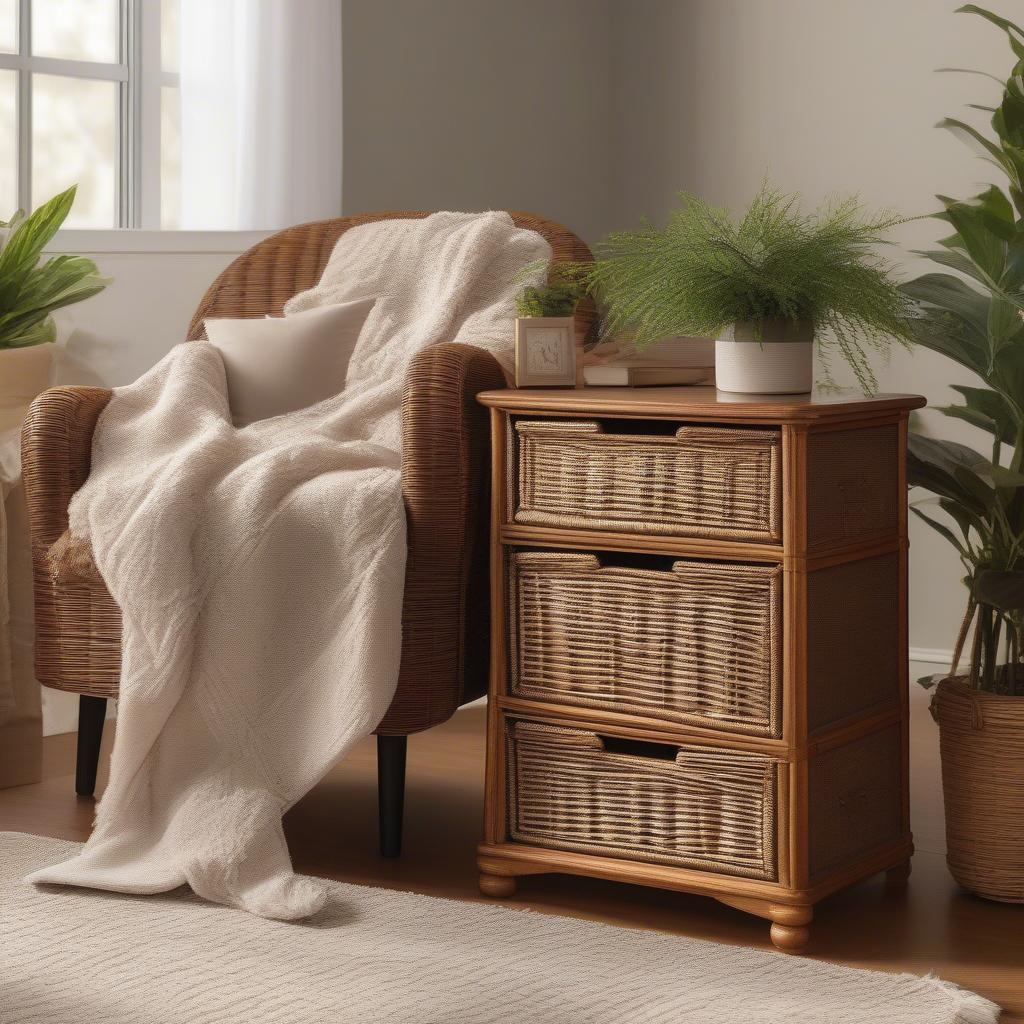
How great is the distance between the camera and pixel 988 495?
6.79 ft

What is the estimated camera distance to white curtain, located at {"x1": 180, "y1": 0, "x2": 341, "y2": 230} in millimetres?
3305

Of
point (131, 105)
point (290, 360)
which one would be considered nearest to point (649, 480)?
point (290, 360)

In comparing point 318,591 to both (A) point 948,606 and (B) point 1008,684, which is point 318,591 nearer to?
(B) point 1008,684

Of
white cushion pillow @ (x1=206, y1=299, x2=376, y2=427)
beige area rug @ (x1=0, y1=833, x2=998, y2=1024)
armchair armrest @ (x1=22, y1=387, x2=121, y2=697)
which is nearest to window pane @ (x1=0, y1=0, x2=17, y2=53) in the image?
white cushion pillow @ (x1=206, y1=299, x2=376, y2=427)

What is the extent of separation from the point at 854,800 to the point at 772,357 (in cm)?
56

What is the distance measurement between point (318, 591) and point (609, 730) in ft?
1.41

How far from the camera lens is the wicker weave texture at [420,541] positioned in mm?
2121

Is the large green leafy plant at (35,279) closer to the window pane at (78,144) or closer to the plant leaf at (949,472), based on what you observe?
the window pane at (78,144)

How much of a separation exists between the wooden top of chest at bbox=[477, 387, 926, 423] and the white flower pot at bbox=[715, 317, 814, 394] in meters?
0.01

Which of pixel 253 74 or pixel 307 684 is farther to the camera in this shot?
pixel 253 74

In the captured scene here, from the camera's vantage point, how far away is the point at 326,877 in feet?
6.96

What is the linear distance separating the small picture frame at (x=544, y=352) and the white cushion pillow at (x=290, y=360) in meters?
0.49

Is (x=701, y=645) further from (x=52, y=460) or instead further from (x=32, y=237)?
(x=32, y=237)

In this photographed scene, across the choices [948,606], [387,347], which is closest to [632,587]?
[387,347]
